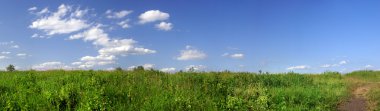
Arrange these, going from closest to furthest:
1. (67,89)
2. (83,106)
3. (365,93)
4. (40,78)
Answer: (83,106)
(67,89)
(40,78)
(365,93)

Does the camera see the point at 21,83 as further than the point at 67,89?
Yes

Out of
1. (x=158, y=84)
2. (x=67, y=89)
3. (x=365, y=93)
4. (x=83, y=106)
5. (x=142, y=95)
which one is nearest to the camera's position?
(x=83, y=106)

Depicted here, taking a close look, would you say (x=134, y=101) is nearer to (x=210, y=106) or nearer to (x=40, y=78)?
(x=210, y=106)

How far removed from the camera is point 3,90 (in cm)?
1739

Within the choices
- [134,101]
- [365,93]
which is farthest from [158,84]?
[365,93]

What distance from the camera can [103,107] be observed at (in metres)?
14.5

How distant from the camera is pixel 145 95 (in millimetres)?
16828

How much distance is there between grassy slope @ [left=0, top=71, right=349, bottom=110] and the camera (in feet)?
49.5

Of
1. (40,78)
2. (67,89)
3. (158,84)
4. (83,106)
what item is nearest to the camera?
(83,106)

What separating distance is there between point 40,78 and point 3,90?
3.12m

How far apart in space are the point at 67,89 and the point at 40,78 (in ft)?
17.7

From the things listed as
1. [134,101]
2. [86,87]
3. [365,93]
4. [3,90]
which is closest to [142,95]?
[134,101]

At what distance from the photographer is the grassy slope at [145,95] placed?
15102mm

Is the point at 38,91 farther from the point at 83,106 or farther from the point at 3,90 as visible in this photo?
the point at 83,106
